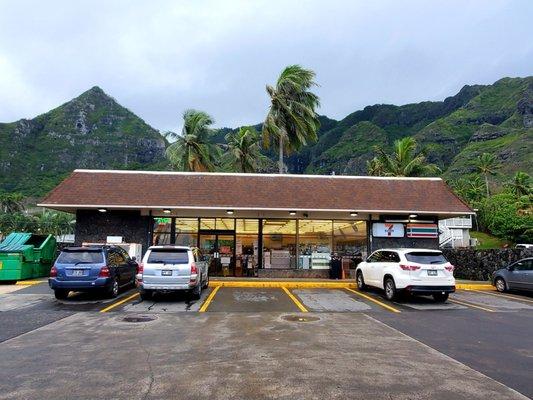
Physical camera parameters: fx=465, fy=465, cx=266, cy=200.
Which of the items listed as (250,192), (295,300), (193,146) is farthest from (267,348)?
(193,146)

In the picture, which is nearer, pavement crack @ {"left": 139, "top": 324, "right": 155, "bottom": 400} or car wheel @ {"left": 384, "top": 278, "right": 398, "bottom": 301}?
pavement crack @ {"left": 139, "top": 324, "right": 155, "bottom": 400}

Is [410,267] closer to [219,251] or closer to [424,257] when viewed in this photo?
[424,257]

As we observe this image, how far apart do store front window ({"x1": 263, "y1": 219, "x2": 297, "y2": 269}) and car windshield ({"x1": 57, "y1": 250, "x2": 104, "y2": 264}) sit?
10599 millimetres

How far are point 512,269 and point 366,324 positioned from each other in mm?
10507

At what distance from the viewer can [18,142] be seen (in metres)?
125

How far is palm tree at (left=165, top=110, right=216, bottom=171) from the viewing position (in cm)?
4103

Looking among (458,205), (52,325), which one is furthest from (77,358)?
(458,205)

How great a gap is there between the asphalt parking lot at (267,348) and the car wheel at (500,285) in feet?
A: 14.2

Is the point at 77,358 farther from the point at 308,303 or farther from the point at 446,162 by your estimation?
the point at 446,162

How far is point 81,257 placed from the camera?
1403 centimetres

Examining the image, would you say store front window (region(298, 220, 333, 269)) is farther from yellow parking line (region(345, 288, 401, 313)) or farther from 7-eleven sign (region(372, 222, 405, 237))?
yellow parking line (region(345, 288, 401, 313))

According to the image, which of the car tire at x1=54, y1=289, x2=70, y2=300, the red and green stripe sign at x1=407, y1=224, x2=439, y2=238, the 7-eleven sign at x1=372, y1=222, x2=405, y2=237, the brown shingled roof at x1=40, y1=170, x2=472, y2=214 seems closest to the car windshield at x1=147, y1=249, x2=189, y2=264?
the car tire at x1=54, y1=289, x2=70, y2=300

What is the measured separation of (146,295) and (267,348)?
778 cm

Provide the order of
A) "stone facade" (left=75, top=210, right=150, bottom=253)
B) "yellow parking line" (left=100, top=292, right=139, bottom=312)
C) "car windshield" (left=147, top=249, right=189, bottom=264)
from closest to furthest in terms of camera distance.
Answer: "yellow parking line" (left=100, top=292, right=139, bottom=312), "car windshield" (left=147, top=249, right=189, bottom=264), "stone facade" (left=75, top=210, right=150, bottom=253)
